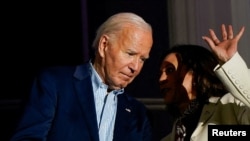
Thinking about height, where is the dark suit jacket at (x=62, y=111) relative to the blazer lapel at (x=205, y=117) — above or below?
above

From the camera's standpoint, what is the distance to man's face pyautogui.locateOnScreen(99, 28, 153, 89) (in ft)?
5.58

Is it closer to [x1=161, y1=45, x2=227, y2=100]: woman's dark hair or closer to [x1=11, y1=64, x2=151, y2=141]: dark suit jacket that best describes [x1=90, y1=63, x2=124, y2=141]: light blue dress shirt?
[x1=11, y1=64, x2=151, y2=141]: dark suit jacket

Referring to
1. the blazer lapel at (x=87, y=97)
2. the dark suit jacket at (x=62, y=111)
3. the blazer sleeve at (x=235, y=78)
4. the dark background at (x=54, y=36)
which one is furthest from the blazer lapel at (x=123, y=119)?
the dark background at (x=54, y=36)

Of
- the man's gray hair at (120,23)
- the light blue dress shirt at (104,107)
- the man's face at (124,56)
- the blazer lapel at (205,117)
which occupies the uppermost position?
the man's gray hair at (120,23)

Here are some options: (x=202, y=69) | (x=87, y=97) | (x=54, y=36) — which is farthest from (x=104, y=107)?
(x=54, y=36)

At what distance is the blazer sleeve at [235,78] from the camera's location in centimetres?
170

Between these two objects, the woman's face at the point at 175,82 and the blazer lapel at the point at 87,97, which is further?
the woman's face at the point at 175,82

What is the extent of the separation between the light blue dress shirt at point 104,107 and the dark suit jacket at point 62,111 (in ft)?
0.07

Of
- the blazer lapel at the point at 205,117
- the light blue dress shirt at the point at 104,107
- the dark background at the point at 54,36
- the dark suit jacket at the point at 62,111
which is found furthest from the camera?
the dark background at the point at 54,36

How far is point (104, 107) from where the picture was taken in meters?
1.71

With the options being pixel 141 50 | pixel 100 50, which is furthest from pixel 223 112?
pixel 100 50

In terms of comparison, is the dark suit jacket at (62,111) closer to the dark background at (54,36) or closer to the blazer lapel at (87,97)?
the blazer lapel at (87,97)

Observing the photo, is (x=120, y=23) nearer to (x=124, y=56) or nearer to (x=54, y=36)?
(x=124, y=56)

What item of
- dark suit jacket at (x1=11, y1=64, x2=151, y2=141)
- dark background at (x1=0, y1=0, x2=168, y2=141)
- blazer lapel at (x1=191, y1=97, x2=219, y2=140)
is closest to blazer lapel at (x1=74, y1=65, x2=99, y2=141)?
dark suit jacket at (x1=11, y1=64, x2=151, y2=141)
